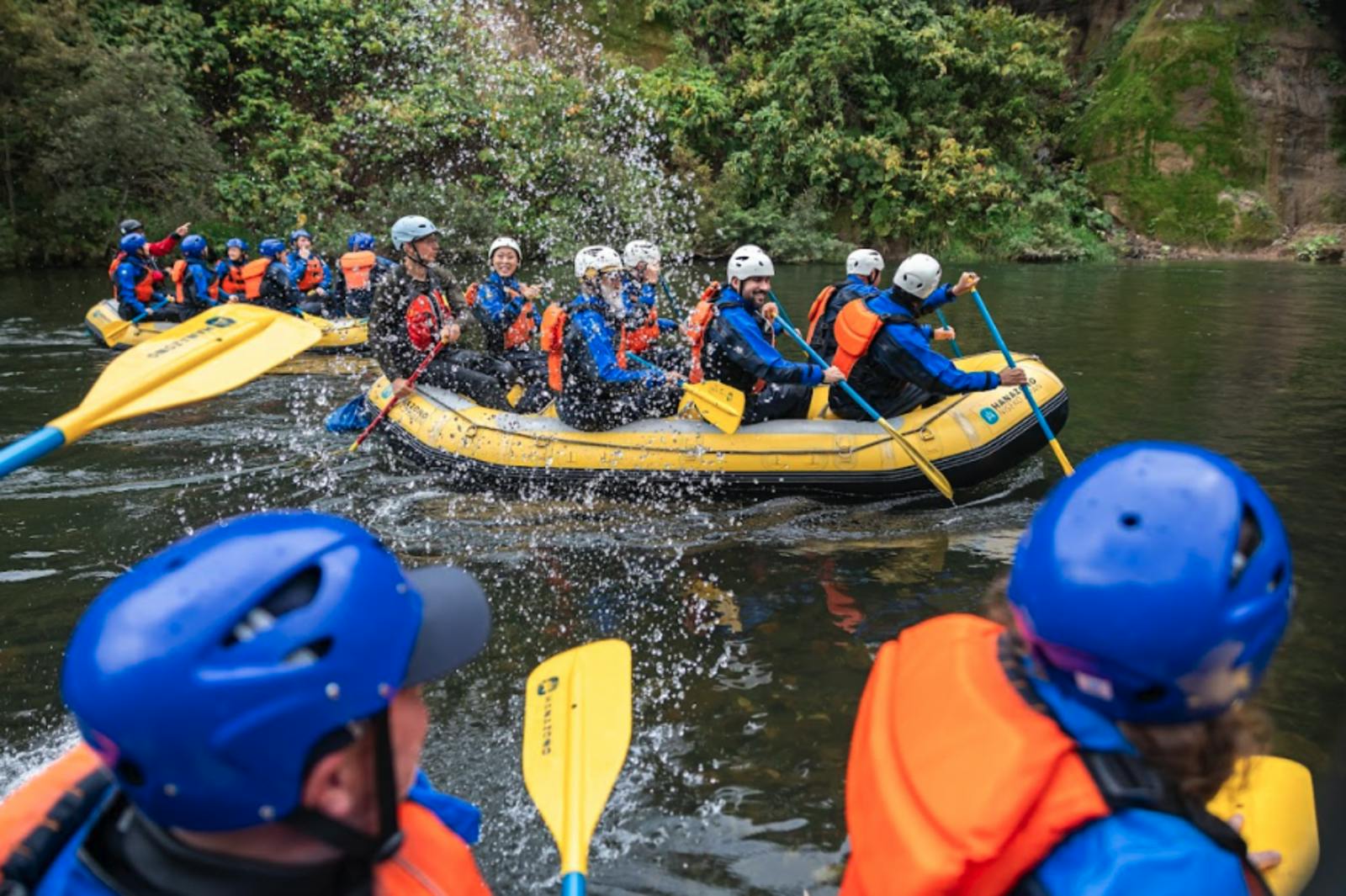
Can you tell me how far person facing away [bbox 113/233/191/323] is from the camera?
12.0 meters

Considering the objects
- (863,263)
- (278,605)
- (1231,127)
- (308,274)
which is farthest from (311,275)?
(1231,127)

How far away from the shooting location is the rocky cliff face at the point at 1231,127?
2291 centimetres

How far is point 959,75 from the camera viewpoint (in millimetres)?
24703

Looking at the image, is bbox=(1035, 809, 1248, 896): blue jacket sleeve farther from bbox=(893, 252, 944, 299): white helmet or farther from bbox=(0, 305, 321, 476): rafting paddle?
bbox=(893, 252, 944, 299): white helmet

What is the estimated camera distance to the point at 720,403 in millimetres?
6367

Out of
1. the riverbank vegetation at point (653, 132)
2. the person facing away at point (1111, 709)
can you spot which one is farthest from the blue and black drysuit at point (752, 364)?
the riverbank vegetation at point (653, 132)

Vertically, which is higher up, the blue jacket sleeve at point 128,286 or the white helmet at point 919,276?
the white helmet at point 919,276

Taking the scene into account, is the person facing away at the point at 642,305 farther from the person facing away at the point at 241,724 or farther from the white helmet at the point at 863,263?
the person facing away at the point at 241,724

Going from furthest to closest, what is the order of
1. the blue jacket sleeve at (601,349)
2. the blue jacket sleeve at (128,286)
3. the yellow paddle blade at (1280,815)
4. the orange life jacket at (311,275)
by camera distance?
1. the orange life jacket at (311,275)
2. the blue jacket sleeve at (128,286)
3. the blue jacket sleeve at (601,349)
4. the yellow paddle blade at (1280,815)

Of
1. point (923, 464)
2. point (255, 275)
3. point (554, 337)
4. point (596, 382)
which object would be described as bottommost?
point (923, 464)

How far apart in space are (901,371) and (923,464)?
661 millimetres

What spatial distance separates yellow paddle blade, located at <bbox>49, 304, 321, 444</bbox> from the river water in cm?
164

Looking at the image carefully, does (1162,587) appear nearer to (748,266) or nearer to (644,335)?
(748,266)

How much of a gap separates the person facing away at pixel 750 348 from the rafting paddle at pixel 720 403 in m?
0.17
